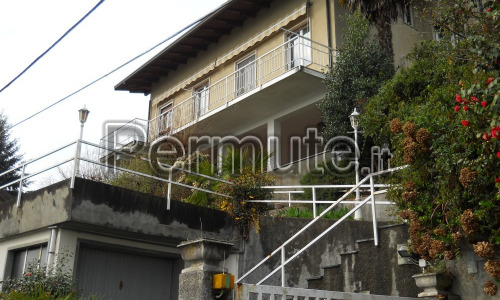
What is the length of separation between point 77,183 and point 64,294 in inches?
71.8

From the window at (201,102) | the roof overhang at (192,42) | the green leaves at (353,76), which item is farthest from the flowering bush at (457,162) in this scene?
the window at (201,102)

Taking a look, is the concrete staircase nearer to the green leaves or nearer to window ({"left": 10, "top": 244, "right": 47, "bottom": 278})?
window ({"left": 10, "top": 244, "right": 47, "bottom": 278})

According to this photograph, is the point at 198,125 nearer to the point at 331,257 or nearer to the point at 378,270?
the point at 331,257

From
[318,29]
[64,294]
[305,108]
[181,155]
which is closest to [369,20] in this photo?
[318,29]

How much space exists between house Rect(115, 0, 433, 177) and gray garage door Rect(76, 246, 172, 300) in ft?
19.9

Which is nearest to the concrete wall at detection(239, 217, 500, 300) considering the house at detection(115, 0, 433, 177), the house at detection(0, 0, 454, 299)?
the house at detection(0, 0, 454, 299)

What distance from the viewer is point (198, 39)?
2081cm

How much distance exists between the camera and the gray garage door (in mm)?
9812

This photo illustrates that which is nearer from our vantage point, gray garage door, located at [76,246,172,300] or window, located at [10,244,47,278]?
window, located at [10,244,47,278]

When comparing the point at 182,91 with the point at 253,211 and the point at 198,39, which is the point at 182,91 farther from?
the point at 253,211

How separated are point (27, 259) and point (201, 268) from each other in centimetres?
603

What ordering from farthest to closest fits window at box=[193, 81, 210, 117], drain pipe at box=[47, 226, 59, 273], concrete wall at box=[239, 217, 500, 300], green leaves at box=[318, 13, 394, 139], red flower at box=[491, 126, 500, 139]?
window at box=[193, 81, 210, 117] < green leaves at box=[318, 13, 394, 139] < drain pipe at box=[47, 226, 59, 273] < concrete wall at box=[239, 217, 500, 300] < red flower at box=[491, 126, 500, 139]

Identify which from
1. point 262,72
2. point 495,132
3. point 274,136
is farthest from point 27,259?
point 262,72

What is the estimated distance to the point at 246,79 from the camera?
728 inches
